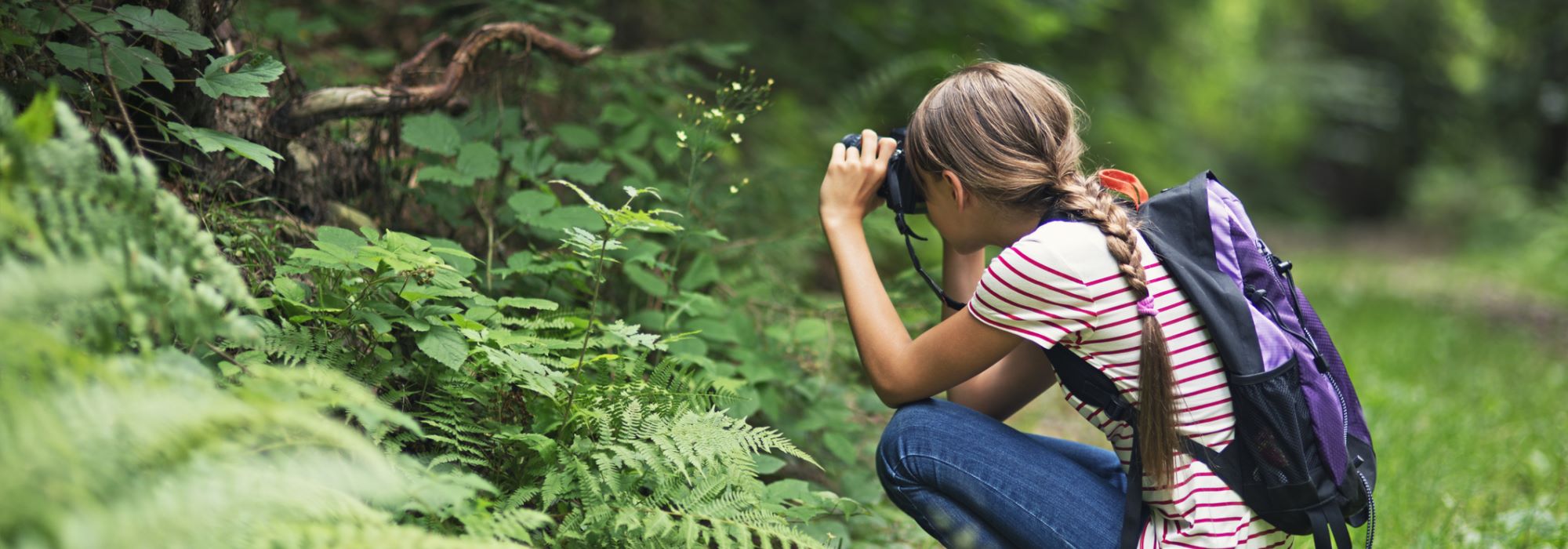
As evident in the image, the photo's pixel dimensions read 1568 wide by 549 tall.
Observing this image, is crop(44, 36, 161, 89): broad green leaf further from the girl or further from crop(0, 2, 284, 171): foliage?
the girl

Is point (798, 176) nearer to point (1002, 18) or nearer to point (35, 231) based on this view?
point (1002, 18)

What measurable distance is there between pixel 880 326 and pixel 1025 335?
296 millimetres

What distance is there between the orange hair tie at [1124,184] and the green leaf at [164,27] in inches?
66.6

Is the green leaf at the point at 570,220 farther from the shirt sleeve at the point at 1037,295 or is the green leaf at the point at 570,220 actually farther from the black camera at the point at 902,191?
the shirt sleeve at the point at 1037,295

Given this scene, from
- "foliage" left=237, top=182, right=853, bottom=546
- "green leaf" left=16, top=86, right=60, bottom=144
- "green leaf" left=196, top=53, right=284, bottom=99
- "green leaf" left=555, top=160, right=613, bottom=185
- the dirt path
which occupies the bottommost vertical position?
the dirt path

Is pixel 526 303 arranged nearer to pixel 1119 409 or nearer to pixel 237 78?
pixel 237 78

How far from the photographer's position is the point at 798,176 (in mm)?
3383

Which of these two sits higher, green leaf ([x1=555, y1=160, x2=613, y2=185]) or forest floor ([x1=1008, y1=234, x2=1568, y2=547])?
green leaf ([x1=555, y1=160, x2=613, y2=185])

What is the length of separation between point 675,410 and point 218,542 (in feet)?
3.14

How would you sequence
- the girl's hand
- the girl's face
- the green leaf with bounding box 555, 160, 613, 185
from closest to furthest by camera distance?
the girl's face < the girl's hand < the green leaf with bounding box 555, 160, 613, 185

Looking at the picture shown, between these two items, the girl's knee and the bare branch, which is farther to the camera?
the bare branch

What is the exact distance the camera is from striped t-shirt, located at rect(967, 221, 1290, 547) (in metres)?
1.61

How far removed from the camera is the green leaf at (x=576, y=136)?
256 centimetres

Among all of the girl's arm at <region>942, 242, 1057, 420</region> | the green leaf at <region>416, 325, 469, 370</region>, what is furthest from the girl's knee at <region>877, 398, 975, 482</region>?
the green leaf at <region>416, 325, 469, 370</region>
